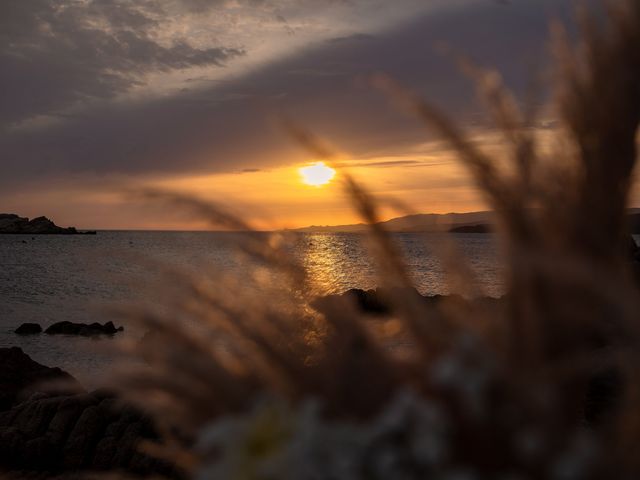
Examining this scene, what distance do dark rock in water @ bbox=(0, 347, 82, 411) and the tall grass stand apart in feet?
32.4

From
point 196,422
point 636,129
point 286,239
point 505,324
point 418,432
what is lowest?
point 196,422

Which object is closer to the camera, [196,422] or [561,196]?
[561,196]

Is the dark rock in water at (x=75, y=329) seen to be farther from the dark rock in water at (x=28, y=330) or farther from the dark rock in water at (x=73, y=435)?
the dark rock in water at (x=73, y=435)

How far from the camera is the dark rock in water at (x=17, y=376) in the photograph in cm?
1052

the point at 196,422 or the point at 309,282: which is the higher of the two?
the point at 309,282

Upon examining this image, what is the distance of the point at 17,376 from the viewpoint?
445 inches

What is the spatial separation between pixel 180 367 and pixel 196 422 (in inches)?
5.0

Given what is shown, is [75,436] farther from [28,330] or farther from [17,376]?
[28,330]

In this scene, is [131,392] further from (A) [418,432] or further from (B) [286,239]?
(A) [418,432]

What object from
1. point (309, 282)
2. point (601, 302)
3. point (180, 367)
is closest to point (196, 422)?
point (180, 367)

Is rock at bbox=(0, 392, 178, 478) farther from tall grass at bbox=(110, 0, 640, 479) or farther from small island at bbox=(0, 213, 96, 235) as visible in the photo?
small island at bbox=(0, 213, 96, 235)

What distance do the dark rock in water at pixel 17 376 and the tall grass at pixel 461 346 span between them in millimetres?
9868

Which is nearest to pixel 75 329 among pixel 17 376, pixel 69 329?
pixel 69 329

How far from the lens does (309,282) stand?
1.47 meters
